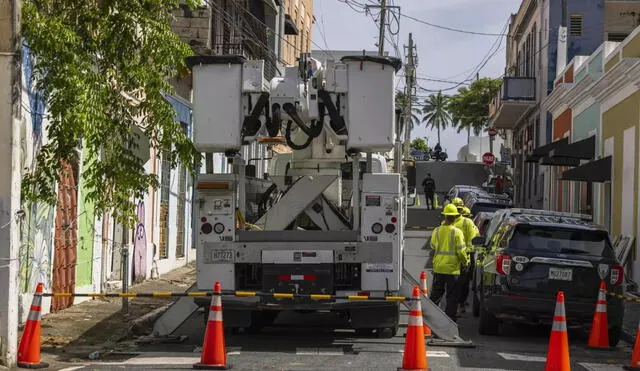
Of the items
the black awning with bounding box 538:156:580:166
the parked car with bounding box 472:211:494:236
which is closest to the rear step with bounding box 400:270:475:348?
the parked car with bounding box 472:211:494:236

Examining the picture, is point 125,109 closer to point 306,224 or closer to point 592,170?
point 306,224

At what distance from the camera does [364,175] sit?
497 inches

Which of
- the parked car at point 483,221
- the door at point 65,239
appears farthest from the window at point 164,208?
the parked car at point 483,221

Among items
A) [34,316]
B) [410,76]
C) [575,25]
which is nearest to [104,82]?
[34,316]

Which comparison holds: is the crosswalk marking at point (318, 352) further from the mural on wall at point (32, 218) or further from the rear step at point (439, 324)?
the mural on wall at point (32, 218)

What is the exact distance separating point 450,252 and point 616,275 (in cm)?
227

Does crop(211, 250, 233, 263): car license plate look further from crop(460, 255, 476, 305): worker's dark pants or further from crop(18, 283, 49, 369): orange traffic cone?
crop(460, 255, 476, 305): worker's dark pants

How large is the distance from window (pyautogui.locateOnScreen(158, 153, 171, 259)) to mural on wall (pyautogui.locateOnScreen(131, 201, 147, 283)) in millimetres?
2152

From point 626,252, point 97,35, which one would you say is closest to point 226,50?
point 626,252

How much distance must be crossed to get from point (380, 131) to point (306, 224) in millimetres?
2058

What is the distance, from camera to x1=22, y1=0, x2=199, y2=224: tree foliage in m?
11.4

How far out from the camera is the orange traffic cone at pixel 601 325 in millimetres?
13305

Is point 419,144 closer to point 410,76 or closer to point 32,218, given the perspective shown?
point 410,76

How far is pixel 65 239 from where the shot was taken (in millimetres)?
16359
